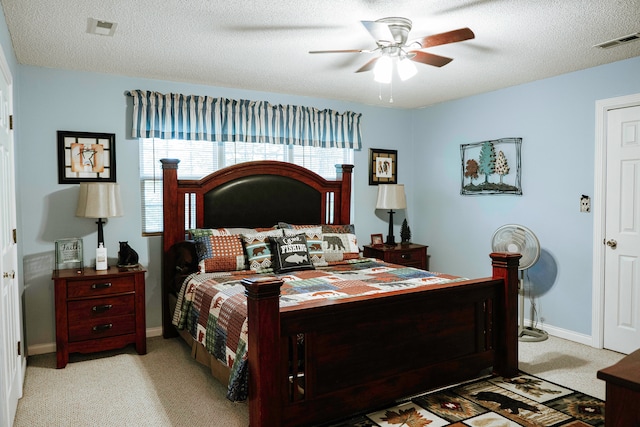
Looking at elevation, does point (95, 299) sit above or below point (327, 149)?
below

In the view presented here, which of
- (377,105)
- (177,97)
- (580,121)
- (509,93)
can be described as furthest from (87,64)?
(580,121)

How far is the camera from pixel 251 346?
2.36 metres

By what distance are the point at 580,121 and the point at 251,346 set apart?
341 centimetres

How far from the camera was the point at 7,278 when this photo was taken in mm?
2600

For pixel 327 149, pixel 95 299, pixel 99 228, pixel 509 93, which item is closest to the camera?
pixel 95 299

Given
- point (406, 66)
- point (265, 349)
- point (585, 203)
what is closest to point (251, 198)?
point (406, 66)

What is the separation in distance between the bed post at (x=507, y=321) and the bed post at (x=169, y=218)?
9.01 feet

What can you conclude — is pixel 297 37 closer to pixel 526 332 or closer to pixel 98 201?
pixel 98 201

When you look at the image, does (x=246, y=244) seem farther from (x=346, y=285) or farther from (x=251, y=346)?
(x=251, y=346)

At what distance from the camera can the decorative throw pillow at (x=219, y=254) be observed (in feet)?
12.7

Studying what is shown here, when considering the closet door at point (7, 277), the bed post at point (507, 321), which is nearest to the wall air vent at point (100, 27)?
the closet door at point (7, 277)

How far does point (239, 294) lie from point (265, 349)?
81cm

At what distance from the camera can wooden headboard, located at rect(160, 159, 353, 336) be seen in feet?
14.0

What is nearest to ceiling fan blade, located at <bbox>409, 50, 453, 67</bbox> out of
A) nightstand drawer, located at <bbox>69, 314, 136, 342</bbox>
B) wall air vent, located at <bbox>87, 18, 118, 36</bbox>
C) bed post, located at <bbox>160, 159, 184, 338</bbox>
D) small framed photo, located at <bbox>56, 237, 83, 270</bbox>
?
wall air vent, located at <bbox>87, 18, 118, 36</bbox>
